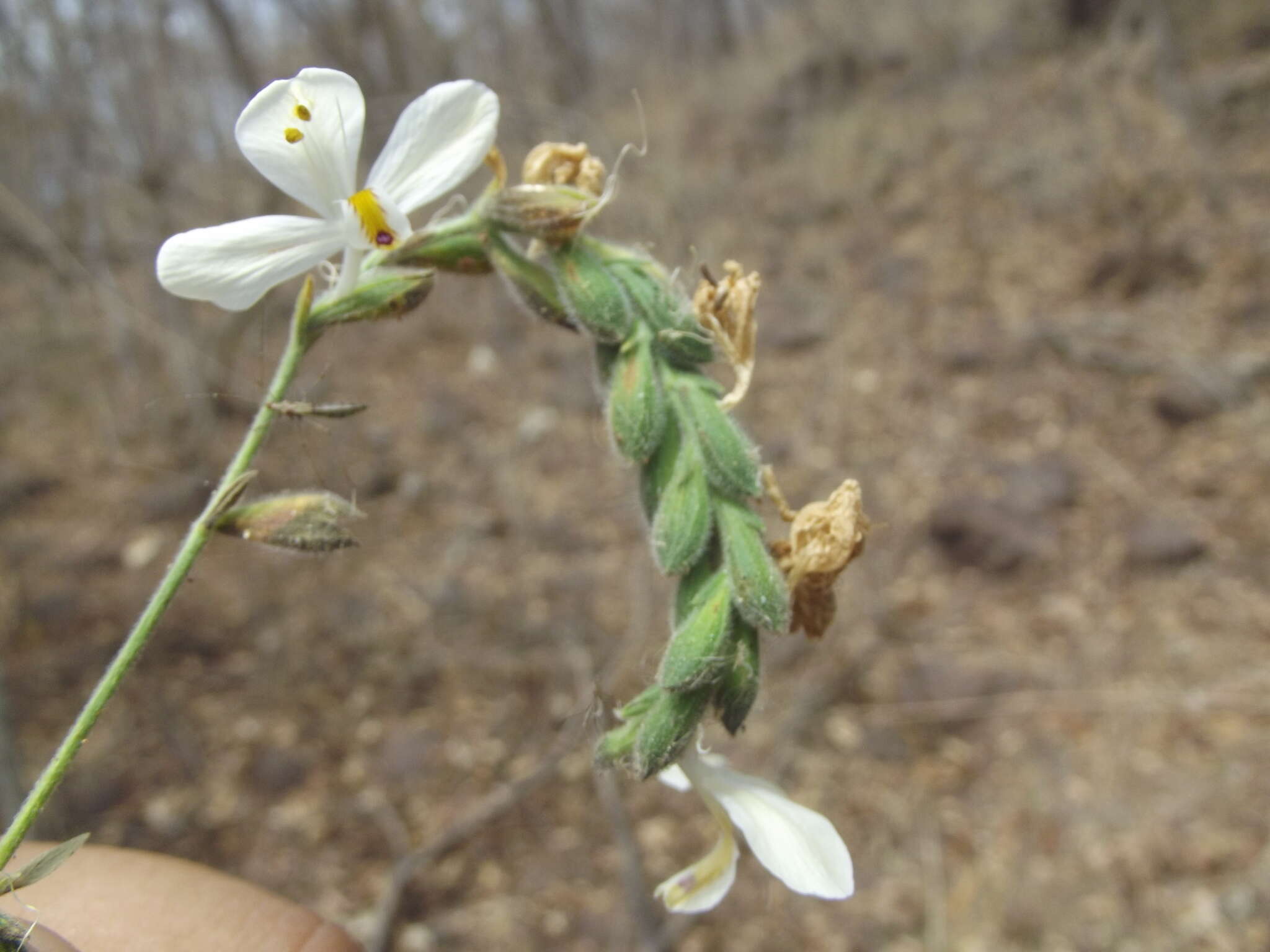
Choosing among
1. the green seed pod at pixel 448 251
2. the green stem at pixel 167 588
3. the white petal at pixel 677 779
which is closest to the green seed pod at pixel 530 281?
the green seed pod at pixel 448 251

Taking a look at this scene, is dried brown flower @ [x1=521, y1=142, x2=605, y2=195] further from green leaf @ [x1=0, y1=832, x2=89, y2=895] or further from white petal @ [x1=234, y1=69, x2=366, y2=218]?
green leaf @ [x1=0, y1=832, x2=89, y2=895]

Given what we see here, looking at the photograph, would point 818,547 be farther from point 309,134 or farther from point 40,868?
point 40,868

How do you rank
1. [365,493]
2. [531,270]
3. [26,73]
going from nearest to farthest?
[531,270]
[26,73]
[365,493]

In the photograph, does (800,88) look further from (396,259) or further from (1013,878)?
(396,259)

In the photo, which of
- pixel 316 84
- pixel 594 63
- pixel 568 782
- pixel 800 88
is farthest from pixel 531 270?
pixel 594 63

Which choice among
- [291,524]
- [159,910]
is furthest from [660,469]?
[159,910]
